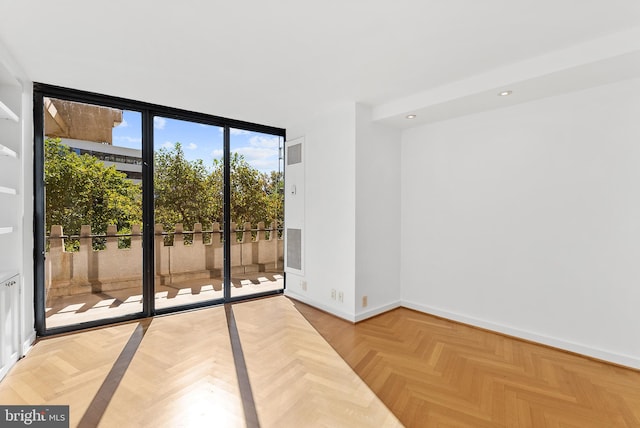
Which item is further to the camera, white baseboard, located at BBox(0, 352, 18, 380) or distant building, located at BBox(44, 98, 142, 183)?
distant building, located at BBox(44, 98, 142, 183)

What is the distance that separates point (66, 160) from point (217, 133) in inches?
67.1

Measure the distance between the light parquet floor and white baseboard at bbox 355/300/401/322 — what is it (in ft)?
2.21

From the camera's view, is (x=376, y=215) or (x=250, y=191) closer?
(x=376, y=215)

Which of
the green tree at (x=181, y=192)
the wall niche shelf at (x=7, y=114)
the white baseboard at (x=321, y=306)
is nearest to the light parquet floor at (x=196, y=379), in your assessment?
the white baseboard at (x=321, y=306)

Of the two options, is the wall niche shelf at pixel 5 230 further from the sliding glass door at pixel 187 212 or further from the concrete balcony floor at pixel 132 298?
the sliding glass door at pixel 187 212

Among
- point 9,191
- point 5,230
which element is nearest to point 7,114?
point 9,191

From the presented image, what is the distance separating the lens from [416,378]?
2.37 m

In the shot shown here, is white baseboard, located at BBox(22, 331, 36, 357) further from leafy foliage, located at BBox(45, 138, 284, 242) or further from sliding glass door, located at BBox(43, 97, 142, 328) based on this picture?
leafy foliage, located at BBox(45, 138, 284, 242)

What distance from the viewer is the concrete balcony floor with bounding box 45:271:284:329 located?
10.9 ft

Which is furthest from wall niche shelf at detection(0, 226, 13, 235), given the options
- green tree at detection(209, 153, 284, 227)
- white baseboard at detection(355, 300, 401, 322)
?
white baseboard at detection(355, 300, 401, 322)

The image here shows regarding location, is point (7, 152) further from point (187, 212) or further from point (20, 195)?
point (187, 212)

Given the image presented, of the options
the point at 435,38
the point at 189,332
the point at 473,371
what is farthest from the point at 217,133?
the point at 473,371

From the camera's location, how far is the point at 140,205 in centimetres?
366

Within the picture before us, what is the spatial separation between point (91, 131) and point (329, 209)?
114 inches
